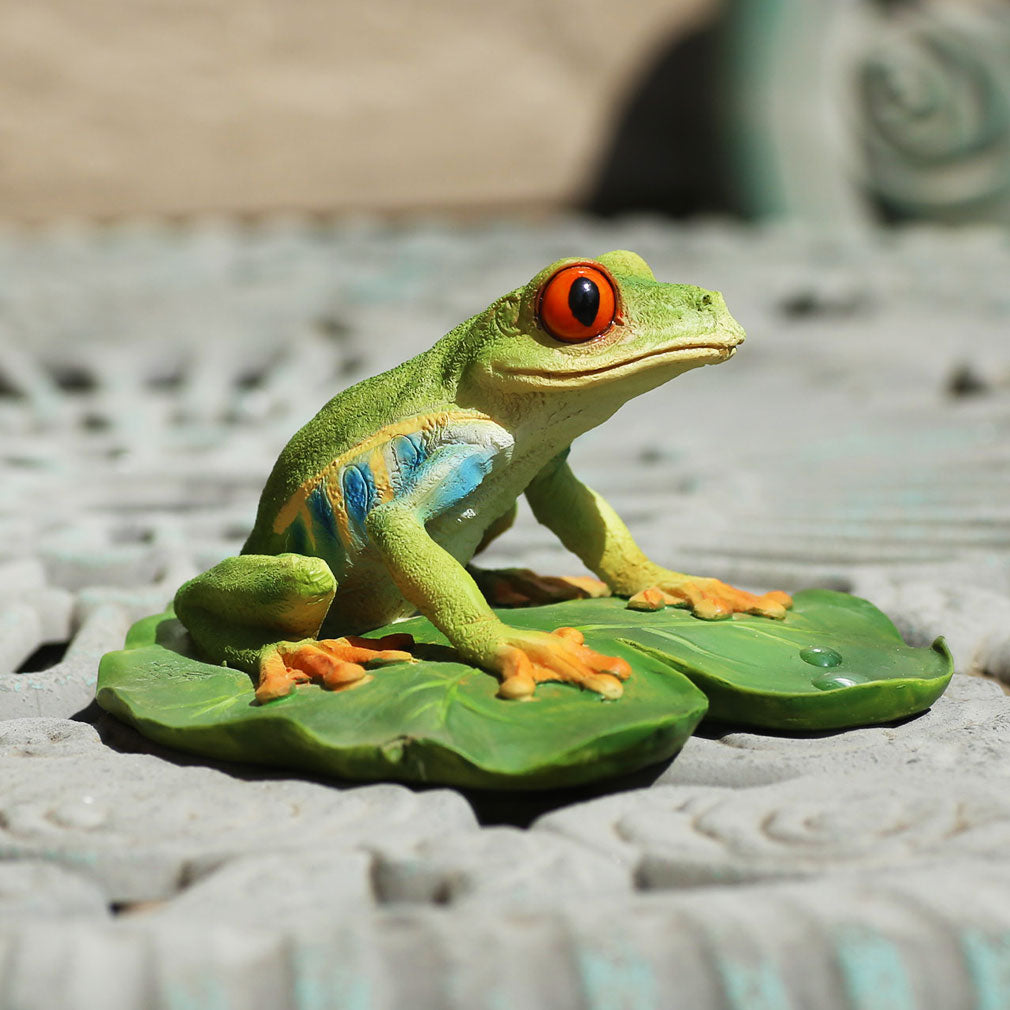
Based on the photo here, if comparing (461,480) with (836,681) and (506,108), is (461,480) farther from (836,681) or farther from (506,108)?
(506,108)

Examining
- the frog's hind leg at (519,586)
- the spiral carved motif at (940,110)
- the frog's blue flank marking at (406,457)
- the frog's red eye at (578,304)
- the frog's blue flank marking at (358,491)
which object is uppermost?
the spiral carved motif at (940,110)

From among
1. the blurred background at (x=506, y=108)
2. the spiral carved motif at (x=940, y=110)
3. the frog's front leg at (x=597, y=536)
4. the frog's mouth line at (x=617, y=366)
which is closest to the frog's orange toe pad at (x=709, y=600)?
the frog's front leg at (x=597, y=536)

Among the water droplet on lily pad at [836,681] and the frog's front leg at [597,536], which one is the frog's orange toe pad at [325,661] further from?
the water droplet on lily pad at [836,681]

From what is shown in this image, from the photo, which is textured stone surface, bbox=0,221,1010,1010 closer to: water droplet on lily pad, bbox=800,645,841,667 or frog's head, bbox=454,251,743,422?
water droplet on lily pad, bbox=800,645,841,667

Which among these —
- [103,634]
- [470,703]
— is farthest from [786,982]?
[103,634]

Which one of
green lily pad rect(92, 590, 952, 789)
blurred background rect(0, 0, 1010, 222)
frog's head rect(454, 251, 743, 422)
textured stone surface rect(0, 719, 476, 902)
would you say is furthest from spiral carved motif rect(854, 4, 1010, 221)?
textured stone surface rect(0, 719, 476, 902)

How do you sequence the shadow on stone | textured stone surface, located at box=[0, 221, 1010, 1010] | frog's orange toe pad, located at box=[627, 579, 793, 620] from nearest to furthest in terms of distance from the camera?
textured stone surface, located at box=[0, 221, 1010, 1010]
frog's orange toe pad, located at box=[627, 579, 793, 620]
the shadow on stone

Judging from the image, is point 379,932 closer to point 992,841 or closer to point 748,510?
point 992,841
